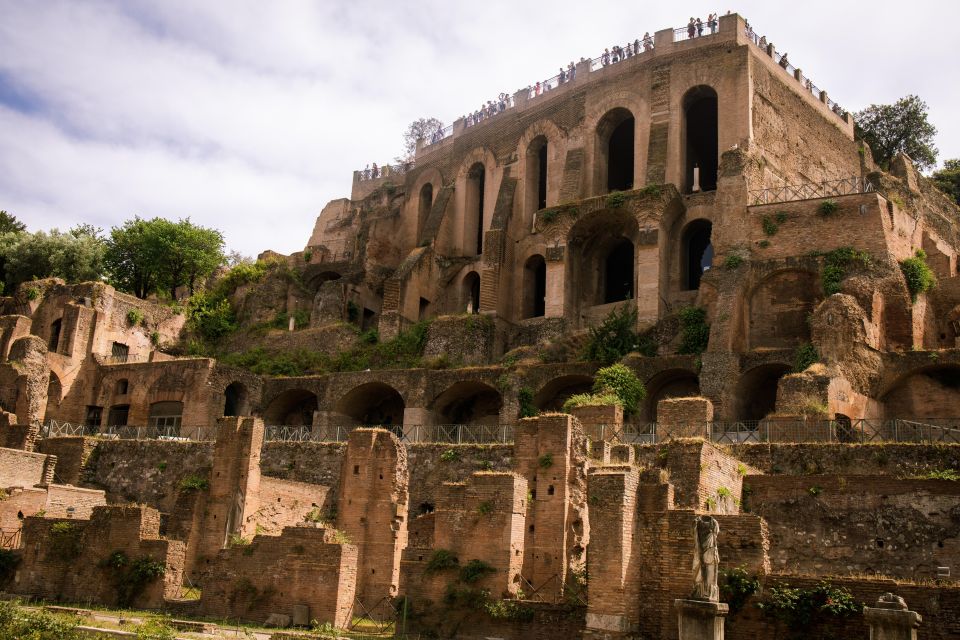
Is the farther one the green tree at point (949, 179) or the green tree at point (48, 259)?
the green tree at point (949, 179)

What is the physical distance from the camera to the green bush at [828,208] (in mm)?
34875

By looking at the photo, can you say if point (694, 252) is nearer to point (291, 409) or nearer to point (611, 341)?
point (611, 341)

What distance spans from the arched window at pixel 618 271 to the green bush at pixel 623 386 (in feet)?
37.3

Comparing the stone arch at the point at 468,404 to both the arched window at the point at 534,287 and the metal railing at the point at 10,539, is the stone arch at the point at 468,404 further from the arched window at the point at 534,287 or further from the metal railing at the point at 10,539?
the metal railing at the point at 10,539

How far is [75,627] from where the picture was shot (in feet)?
63.9

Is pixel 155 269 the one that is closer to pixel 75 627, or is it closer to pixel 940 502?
pixel 75 627

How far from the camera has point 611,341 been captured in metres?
36.2

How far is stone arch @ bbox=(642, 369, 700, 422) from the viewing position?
111 feet

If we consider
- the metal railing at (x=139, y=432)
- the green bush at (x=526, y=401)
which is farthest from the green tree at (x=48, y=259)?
the green bush at (x=526, y=401)

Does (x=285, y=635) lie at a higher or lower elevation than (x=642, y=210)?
lower

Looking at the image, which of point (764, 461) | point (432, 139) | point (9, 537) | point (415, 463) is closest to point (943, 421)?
point (764, 461)

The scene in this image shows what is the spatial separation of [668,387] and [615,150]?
17.2 metres

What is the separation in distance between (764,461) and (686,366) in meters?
8.16

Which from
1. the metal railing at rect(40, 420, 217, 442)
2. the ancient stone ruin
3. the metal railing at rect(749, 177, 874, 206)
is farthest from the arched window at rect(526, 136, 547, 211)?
the metal railing at rect(40, 420, 217, 442)
